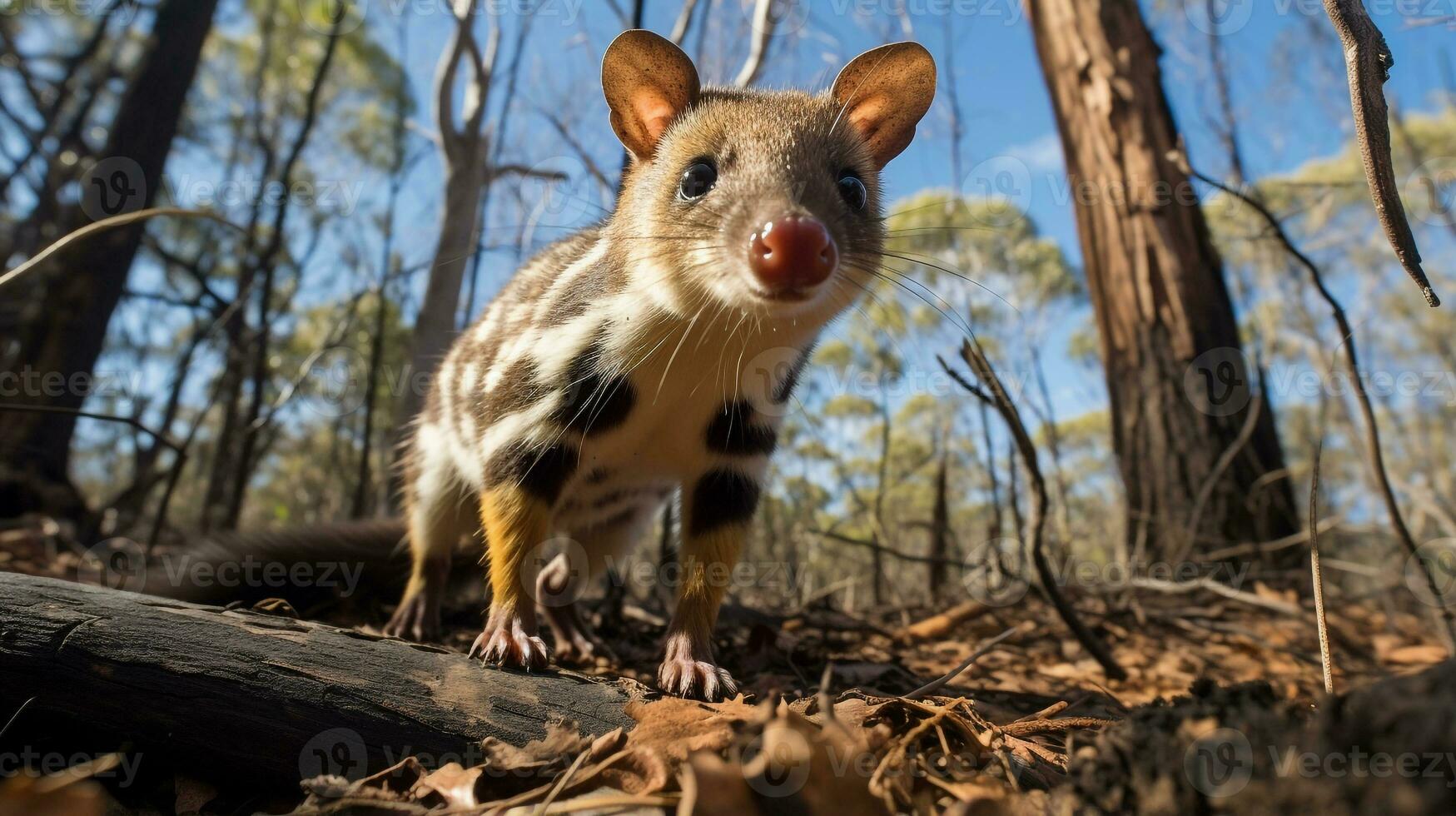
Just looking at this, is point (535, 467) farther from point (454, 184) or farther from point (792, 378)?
point (454, 184)

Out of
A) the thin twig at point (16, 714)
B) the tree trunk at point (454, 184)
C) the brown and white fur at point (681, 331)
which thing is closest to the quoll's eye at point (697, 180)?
the brown and white fur at point (681, 331)

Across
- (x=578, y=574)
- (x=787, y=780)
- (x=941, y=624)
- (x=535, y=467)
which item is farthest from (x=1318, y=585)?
(x=578, y=574)

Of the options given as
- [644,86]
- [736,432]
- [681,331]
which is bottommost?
[736,432]

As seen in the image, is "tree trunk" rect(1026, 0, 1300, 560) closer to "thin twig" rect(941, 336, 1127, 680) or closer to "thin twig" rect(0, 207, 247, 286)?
"thin twig" rect(941, 336, 1127, 680)

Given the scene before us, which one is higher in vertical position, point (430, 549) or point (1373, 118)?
point (1373, 118)

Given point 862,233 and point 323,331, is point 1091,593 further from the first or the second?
point 323,331

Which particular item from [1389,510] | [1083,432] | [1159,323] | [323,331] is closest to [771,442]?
[1389,510]
